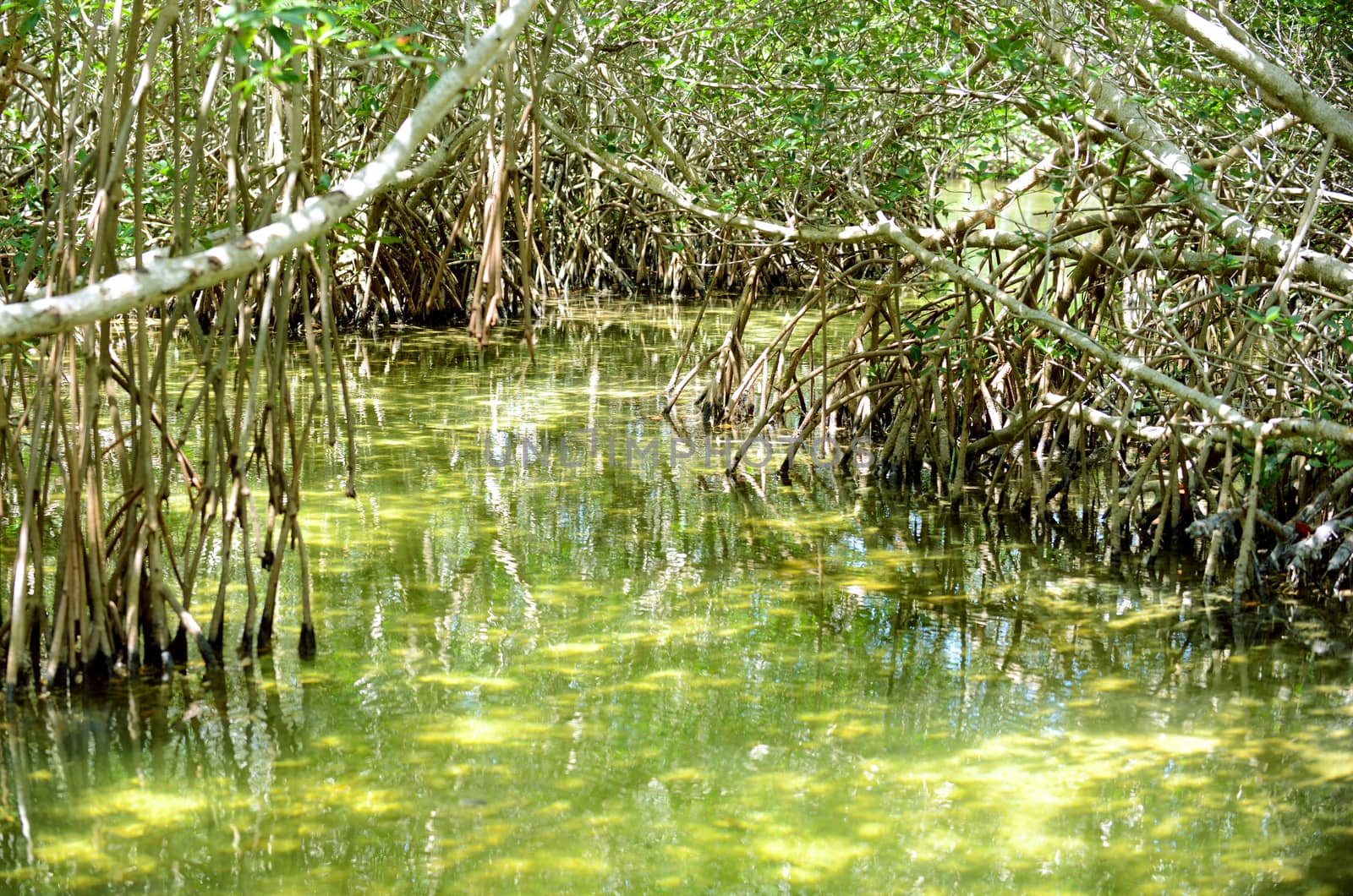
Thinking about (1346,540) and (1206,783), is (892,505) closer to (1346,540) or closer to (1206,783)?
(1346,540)

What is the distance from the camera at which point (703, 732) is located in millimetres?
3498

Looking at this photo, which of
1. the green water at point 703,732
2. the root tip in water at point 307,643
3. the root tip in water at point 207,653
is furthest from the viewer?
the root tip in water at point 307,643

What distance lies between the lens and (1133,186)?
539 cm

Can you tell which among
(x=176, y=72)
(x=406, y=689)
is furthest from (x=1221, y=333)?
(x=176, y=72)

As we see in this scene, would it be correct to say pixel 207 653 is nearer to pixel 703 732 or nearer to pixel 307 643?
pixel 307 643

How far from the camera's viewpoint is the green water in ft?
9.39

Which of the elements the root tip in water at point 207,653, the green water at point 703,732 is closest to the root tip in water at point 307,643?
the green water at point 703,732

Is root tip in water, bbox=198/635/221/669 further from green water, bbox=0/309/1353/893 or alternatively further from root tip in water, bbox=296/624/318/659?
root tip in water, bbox=296/624/318/659

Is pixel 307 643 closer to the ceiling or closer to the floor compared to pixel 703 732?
closer to the ceiling

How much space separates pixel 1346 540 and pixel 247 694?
10.3 ft

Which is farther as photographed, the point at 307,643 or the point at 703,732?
the point at 307,643

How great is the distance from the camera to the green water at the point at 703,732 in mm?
2863

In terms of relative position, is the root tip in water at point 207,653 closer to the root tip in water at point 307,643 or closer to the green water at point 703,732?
the green water at point 703,732

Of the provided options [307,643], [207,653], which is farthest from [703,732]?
[207,653]
